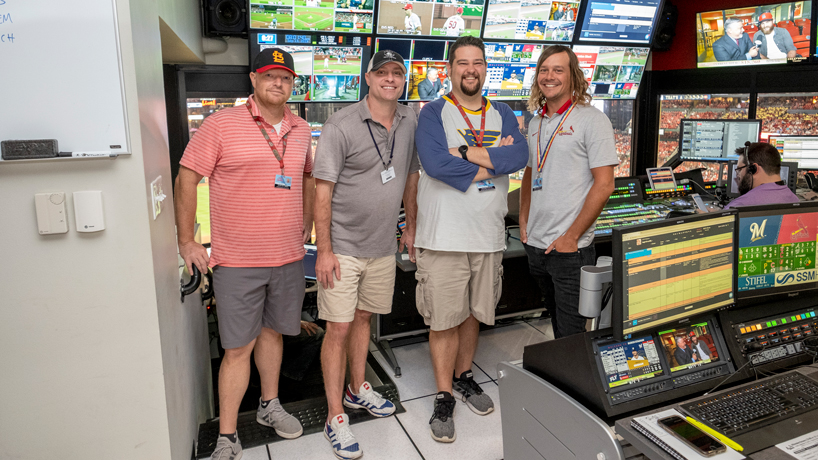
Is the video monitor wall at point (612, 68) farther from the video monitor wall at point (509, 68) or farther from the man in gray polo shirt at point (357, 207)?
the man in gray polo shirt at point (357, 207)

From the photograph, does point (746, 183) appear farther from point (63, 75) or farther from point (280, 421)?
point (63, 75)

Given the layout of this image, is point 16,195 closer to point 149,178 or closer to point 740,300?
point 149,178

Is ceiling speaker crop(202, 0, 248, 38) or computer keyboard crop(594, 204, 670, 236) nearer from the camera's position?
computer keyboard crop(594, 204, 670, 236)

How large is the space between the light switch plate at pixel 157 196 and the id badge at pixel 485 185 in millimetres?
1255

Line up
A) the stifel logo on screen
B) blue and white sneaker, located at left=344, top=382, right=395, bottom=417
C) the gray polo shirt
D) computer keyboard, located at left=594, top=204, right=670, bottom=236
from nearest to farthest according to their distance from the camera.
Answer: the stifel logo on screen < the gray polo shirt < blue and white sneaker, located at left=344, top=382, right=395, bottom=417 < computer keyboard, located at left=594, top=204, right=670, bottom=236

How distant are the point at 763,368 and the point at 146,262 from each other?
1.94 metres

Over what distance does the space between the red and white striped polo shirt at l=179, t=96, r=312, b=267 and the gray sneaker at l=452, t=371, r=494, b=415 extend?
45.8 inches

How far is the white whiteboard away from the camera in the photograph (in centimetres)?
147

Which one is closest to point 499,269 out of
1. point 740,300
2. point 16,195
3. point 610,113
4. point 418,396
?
point 418,396

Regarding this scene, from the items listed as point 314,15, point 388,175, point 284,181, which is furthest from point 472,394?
point 314,15

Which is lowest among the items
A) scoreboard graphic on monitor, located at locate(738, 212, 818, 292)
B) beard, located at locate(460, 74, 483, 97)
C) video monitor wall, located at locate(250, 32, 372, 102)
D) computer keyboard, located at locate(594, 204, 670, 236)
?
computer keyboard, located at locate(594, 204, 670, 236)

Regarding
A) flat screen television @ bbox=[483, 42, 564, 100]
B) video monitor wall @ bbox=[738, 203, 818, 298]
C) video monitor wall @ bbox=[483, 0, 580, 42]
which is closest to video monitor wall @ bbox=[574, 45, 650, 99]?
video monitor wall @ bbox=[483, 0, 580, 42]

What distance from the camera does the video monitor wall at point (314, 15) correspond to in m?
3.63

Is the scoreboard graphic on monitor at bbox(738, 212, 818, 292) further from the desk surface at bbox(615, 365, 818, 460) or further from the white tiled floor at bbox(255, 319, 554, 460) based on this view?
the white tiled floor at bbox(255, 319, 554, 460)
